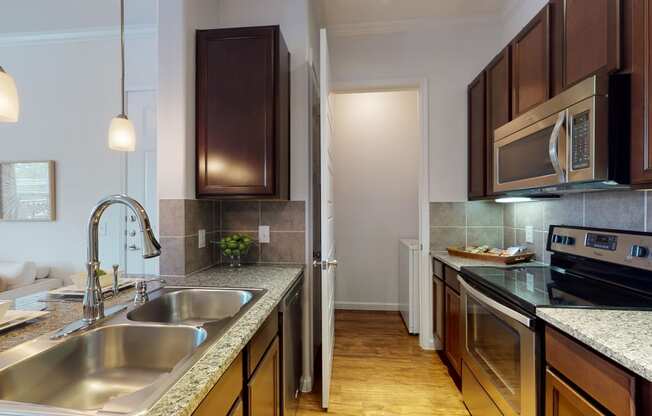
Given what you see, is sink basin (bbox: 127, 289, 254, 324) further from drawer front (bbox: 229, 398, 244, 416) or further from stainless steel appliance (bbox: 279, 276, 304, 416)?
drawer front (bbox: 229, 398, 244, 416)

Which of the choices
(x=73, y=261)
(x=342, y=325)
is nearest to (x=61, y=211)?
(x=73, y=261)

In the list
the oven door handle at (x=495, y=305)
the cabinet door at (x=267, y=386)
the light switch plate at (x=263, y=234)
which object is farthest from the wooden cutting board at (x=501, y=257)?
the cabinet door at (x=267, y=386)

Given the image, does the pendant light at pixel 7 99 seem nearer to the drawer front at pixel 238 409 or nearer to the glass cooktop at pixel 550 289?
the drawer front at pixel 238 409

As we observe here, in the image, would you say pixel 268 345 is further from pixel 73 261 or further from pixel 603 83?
pixel 73 261

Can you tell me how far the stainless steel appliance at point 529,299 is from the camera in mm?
1221

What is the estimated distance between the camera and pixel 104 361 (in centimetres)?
100

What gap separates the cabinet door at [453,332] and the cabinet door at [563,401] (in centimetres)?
93

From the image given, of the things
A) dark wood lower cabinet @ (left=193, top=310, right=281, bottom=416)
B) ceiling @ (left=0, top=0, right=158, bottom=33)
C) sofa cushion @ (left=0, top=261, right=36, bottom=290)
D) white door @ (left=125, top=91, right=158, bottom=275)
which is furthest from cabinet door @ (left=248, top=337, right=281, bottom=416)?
sofa cushion @ (left=0, top=261, right=36, bottom=290)

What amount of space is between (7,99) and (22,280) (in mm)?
2598

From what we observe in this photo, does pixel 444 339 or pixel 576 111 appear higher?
pixel 576 111

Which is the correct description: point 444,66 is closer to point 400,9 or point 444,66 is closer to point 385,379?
point 400,9

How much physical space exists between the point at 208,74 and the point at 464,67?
2092 mm

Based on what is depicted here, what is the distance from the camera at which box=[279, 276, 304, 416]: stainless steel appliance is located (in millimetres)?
1536

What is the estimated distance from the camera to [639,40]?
3.64 ft
